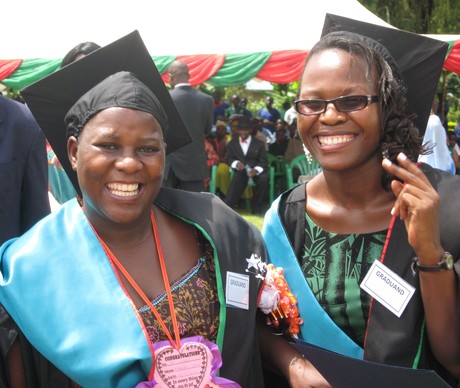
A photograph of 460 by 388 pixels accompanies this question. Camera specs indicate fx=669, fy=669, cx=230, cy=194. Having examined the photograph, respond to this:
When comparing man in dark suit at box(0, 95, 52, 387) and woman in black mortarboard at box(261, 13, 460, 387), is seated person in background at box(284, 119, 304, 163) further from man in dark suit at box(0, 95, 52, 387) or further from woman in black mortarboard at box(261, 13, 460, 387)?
woman in black mortarboard at box(261, 13, 460, 387)

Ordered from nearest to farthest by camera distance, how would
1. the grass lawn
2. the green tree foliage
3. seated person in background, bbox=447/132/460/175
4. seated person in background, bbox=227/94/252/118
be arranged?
the grass lawn → seated person in background, bbox=447/132/460/175 → the green tree foliage → seated person in background, bbox=227/94/252/118

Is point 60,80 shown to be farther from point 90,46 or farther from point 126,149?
point 90,46

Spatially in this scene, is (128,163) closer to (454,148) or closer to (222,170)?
(222,170)

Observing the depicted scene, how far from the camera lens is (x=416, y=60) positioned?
2.45 meters

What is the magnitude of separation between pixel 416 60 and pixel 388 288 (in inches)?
33.5

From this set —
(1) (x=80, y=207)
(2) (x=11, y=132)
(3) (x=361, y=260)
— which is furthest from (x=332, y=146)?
(2) (x=11, y=132)

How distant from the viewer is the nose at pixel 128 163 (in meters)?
2.05

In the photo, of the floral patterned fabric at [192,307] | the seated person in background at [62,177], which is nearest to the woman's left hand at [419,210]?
the floral patterned fabric at [192,307]

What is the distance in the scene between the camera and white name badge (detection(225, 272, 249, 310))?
2232mm

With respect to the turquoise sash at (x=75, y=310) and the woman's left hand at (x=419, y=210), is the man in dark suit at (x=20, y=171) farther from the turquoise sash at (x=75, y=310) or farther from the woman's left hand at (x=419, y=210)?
the woman's left hand at (x=419, y=210)

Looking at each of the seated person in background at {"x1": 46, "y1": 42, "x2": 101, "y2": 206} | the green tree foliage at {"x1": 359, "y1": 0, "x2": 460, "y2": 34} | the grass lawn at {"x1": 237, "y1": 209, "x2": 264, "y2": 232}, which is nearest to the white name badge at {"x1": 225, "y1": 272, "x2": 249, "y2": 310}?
the seated person in background at {"x1": 46, "y1": 42, "x2": 101, "y2": 206}

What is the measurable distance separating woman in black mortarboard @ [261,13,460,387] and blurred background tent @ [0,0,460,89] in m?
8.80

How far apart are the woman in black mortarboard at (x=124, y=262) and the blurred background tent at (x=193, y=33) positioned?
9064 mm

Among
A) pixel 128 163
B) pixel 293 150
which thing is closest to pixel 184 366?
pixel 128 163
